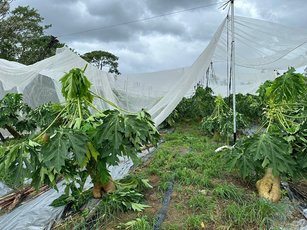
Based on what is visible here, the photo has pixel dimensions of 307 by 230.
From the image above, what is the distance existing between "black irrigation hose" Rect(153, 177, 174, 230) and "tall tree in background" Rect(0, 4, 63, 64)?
14.0 meters

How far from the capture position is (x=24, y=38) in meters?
16.9

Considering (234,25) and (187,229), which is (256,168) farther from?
(234,25)

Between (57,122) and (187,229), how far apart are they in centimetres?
138

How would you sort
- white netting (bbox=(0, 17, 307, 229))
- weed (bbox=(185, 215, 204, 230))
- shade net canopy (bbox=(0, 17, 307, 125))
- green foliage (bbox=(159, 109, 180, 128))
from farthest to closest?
green foliage (bbox=(159, 109, 180, 128)) → shade net canopy (bbox=(0, 17, 307, 125)) → white netting (bbox=(0, 17, 307, 229)) → weed (bbox=(185, 215, 204, 230))

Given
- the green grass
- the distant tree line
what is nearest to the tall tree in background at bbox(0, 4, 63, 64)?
the distant tree line

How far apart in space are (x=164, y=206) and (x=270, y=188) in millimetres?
859

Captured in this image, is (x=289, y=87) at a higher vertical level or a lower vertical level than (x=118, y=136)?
higher

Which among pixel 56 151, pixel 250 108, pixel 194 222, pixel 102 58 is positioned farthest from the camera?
pixel 102 58

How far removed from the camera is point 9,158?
2.43 meters

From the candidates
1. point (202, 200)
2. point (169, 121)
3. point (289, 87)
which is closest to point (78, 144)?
point (202, 200)

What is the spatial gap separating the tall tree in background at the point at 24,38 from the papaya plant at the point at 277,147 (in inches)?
554

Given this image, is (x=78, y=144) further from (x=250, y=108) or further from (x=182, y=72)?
(x=250, y=108)

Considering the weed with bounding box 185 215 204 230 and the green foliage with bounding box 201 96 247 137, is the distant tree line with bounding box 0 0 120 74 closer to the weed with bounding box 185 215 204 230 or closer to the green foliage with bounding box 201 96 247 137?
the green foliage with bounding box 201 96 247 137

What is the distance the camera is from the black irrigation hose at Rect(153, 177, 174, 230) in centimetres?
254
